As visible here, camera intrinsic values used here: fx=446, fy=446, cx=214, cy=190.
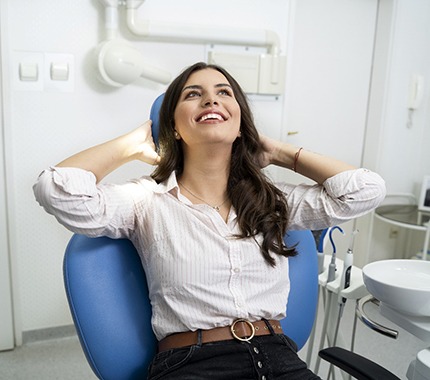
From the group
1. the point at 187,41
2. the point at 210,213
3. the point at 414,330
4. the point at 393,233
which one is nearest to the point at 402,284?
the point at 414,330

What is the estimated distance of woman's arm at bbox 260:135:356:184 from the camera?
54.5 inches

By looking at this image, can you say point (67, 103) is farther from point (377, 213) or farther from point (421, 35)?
point (421, 35)

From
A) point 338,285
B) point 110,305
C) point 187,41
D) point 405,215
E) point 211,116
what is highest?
point 187,41

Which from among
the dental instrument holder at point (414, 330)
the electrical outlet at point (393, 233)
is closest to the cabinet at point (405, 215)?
the electrical outlet at point (393, 233)

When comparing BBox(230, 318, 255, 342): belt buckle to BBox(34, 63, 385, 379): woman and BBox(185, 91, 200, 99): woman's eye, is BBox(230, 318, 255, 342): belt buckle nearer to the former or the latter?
BBox(34, 63, 385, 379): woman

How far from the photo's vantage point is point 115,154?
130 cm

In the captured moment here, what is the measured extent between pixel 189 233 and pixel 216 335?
0.28 metres

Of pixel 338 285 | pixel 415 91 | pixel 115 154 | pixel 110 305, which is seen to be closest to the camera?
pixel 110 305

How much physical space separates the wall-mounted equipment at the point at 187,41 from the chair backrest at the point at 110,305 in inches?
39.6

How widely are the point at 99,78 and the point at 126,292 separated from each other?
47.1 inches

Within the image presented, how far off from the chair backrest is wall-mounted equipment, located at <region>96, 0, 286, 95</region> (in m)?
1.01

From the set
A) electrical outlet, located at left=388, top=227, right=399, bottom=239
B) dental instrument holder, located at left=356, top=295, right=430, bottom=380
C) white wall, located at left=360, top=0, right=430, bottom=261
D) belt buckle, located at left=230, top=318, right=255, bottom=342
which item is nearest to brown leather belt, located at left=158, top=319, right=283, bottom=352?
belt buckle, located at left=230, top=318, right=255, bottom=342

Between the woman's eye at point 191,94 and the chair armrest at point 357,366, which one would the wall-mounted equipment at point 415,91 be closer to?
the woman's eye at point 191,94

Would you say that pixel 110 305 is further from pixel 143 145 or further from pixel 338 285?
pixel 338 285
